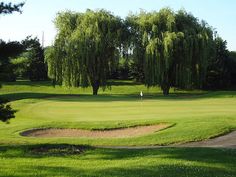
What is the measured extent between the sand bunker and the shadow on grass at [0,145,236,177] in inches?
267

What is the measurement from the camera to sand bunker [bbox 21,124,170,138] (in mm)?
22016

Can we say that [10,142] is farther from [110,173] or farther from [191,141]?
[110,173]

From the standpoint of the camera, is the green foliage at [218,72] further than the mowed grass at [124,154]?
Yes

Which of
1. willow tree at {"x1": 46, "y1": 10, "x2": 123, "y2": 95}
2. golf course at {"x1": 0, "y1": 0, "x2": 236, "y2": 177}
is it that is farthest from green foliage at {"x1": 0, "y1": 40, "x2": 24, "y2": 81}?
willow tree at {"x1": 46, "y1": 10, "x2": 123, "y2": 95}

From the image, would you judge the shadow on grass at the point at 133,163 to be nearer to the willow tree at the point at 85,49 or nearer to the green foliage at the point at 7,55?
the green foliage at the point at 7,55

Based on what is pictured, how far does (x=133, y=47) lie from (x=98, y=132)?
114 feet

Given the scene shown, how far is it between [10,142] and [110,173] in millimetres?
9875

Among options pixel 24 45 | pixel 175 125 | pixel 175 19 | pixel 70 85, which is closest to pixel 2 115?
pixel 24 45

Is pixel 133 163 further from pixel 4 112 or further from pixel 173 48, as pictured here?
pixel 173 48

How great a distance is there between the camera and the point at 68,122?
24.9 metres

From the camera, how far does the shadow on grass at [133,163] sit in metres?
10.8

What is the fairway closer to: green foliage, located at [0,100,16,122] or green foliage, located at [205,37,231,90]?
green foliage, located at [0,100,16,122]

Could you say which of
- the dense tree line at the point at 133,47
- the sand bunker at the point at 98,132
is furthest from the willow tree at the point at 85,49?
the sand bunker at the point at 98,132

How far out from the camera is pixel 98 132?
2277 centimetres
